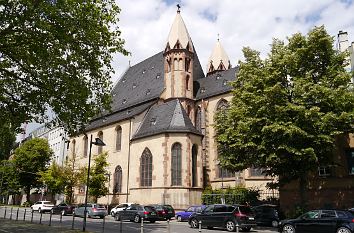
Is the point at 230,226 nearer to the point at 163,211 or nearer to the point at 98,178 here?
the point at 163,211

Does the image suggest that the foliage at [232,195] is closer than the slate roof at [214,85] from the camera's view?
Yes

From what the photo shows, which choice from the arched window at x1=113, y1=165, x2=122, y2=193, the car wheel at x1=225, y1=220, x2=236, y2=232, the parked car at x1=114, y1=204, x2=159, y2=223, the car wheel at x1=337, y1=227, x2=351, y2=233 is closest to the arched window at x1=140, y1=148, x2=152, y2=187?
the arched window at x1=113, y1=165, x2=122, y2=193

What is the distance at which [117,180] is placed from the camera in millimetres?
45219

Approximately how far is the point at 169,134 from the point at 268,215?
638 inches

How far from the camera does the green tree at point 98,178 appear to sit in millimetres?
42031

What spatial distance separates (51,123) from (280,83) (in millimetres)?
13886

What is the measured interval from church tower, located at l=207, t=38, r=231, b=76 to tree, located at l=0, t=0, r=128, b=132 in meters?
39.4

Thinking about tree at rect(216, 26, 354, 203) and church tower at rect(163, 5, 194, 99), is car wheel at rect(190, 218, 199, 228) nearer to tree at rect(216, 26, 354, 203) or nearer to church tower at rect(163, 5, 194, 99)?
tree at rect(216, 26, 354, 203)

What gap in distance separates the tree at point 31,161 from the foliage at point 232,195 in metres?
34.8

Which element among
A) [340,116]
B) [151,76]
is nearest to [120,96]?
[151,76]

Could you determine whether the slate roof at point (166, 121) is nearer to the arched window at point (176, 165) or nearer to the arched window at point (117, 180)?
the arched window at point (176, 165)

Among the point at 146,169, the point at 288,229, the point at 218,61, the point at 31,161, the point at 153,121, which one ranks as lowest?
the point at 288,229

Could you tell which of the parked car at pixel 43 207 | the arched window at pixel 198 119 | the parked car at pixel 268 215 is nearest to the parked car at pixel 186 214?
the parked car at pixel 268 215

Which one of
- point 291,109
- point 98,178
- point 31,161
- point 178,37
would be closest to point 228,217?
point 291,109
